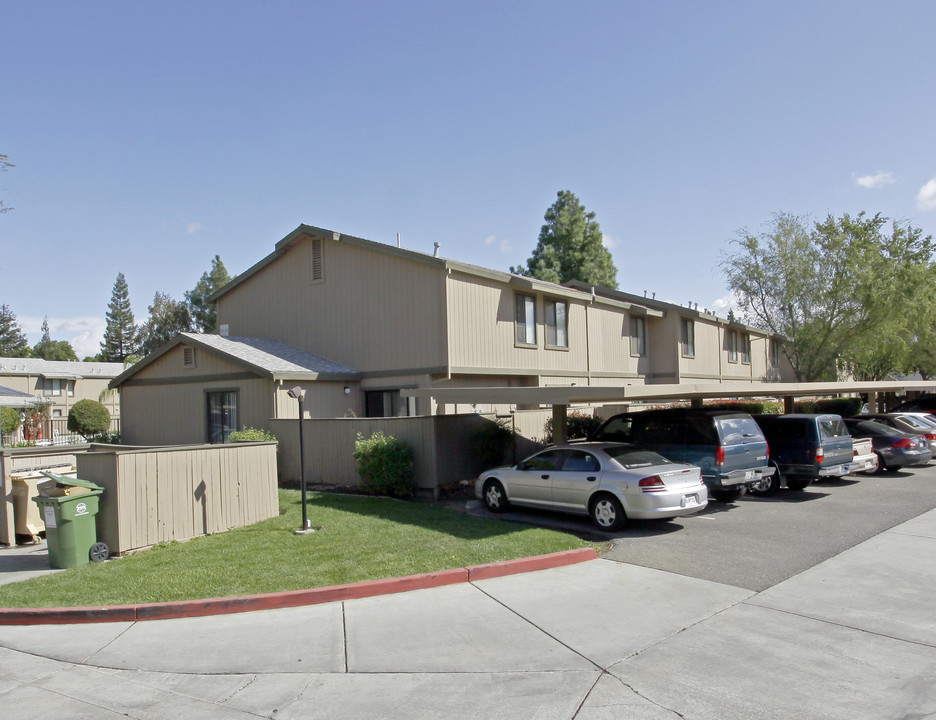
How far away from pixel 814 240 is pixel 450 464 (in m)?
23.6

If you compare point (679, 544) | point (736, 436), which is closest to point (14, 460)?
point (679, 544)

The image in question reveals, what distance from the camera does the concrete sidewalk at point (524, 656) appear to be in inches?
210

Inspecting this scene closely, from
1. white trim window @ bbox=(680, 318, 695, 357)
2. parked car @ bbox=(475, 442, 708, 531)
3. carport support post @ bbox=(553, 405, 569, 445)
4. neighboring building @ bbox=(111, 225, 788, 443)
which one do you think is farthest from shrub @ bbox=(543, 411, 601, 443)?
white trim window @ bbox=(680, 318, 695, 357)

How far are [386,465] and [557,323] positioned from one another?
1093 centimetres

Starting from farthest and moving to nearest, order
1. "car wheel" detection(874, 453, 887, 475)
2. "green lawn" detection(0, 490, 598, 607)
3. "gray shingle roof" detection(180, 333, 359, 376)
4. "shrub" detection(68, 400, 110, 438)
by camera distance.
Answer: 1. "shrub" detection(68, 400, 110, 438)
2. "gray shingle roof" detection(180, 333, 359, 376)
3. "car wheel" detection(874, 453, 887, 475)
4. "green lawn" detection(0, 490, 598, 607)

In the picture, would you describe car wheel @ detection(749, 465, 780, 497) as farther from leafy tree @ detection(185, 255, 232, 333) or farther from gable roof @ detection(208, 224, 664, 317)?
leafy tree @ detection(185, 255, 232, 333)

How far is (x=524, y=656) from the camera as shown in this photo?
628cm

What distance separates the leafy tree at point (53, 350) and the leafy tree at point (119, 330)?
518cm

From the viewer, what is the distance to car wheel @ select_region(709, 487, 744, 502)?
1306cm

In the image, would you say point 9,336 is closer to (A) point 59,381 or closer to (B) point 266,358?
(A) point 59,381

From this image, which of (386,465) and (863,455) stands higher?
(386,465)

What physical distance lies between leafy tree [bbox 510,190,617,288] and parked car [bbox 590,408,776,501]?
37.1 m

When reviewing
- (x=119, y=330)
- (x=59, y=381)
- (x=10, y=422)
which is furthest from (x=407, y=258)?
(x=119, y=330)

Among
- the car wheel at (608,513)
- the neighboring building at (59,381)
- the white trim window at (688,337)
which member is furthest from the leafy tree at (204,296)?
the car wheel at (608,513)
